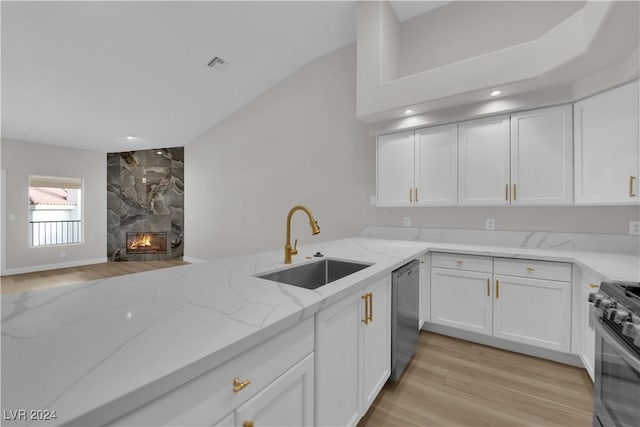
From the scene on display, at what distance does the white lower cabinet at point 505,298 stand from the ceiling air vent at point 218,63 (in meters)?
3.79

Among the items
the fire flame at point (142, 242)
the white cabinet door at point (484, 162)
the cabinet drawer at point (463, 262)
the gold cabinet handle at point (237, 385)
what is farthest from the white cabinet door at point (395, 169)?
the fire flame at point (142, 242)

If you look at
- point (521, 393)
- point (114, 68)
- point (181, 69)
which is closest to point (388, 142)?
point (521, 393)

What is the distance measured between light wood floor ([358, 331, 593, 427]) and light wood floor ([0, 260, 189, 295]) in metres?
5.62

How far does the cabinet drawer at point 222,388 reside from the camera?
565 mm

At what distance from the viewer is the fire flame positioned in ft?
22.6

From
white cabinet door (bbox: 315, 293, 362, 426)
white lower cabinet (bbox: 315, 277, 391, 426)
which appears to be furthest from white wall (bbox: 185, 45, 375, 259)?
white cabinet door (bbox: 315, 293, 362, 426)

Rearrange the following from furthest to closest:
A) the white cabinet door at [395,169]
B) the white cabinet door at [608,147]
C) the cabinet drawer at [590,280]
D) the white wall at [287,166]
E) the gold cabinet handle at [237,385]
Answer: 1. the white wall at [287,166]
2. the white cabinet door at [395,169]
3. the white cabinet door at [608,147]
4. the cabinet drawer at [590,280]
5. the gold cabinet handle at [237,385]

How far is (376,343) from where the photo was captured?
1.56 metres

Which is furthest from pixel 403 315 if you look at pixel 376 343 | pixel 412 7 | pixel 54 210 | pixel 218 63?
pixel 54 210

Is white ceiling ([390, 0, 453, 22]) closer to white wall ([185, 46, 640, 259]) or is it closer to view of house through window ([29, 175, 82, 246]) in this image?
white wall ([185, 46, 640, 259])

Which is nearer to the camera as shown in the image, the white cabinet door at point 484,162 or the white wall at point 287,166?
the white cabinet door at point 484,162

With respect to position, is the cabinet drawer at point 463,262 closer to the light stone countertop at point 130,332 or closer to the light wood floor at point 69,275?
the light stone countertop at point 130,332

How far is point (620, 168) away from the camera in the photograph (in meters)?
1.93

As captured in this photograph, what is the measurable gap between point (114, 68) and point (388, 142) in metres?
3.66
